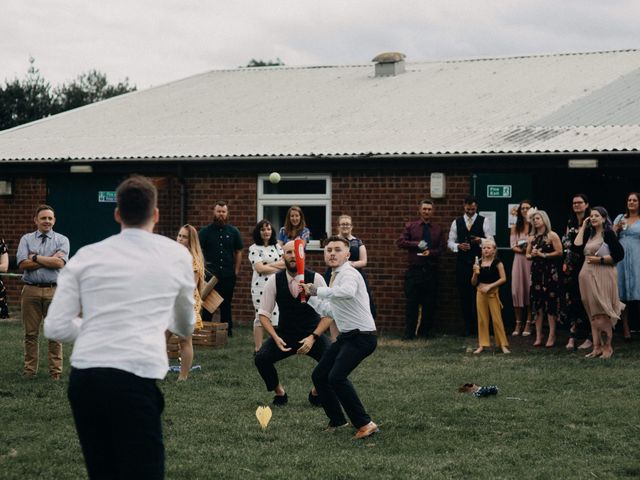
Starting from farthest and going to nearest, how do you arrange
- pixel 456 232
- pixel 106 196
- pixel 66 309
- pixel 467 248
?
pixel 106 196, pixel 456 232, pixel 467 248, pixel 66 309

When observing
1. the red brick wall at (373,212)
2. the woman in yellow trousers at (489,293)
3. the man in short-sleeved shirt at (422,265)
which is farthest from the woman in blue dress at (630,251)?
the red brick wall at (373,212)

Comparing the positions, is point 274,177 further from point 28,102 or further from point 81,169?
point 28,102

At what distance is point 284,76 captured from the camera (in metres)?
24.4

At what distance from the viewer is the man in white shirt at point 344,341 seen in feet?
28.1

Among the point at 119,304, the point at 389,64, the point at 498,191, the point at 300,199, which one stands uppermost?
the point at 389,64

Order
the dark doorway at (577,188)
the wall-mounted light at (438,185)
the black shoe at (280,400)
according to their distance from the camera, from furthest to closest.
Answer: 1. the dark doorway at (577,188)
2. the wall-mounted light at (438,185)
3. the black shoe at (280,400)

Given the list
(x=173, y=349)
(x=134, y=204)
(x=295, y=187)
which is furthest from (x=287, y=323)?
(x=295, y=187)

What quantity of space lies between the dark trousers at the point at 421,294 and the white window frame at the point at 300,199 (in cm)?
225

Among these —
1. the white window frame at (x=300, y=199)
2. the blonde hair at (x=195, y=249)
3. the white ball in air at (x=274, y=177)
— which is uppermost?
the white ball in air at (x=274, y=177)

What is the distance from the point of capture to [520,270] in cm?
1533

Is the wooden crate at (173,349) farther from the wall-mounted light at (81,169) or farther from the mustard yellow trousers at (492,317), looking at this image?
the wall-mounted light at (81,169)

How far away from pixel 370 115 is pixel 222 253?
17.7 ft

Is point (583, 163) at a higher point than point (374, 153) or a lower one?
lower

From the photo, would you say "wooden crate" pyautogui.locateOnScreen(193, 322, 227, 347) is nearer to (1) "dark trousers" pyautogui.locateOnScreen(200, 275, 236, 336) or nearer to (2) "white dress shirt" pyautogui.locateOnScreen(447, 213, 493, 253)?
(1) "dark trousers" pyautogui.locateOnScreen(200, 275, 236, 336)
